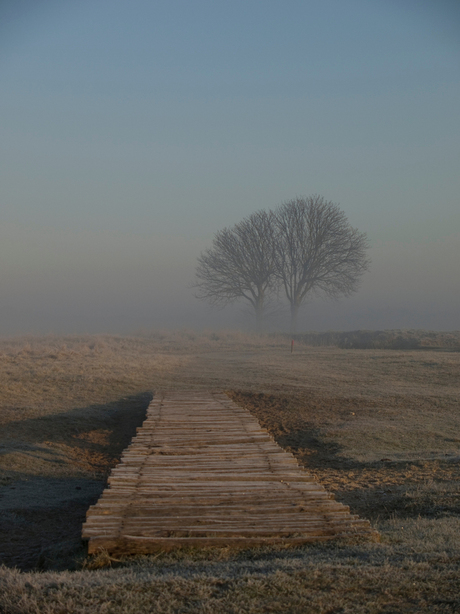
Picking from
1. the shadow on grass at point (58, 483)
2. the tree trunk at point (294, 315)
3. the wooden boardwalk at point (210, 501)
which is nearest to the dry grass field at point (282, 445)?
the shadow on grass at point (58, 483)

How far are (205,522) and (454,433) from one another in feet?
21.1

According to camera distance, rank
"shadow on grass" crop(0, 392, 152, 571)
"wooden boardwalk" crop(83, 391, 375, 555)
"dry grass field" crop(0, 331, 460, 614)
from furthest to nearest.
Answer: "shadow on grass" crop(0, 392, 152, 571) → "wooden boardwalk" crop(83, 391, 375, 555) → "dry grass field" crop(0, 331, 460, 614)

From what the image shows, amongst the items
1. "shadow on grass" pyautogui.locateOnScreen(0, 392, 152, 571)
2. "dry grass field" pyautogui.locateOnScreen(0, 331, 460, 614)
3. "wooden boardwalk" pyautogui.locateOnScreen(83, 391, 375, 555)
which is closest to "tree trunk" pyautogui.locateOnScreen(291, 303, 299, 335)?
"dry grass field" pyautogui.locateOnScreen(0, 331, 460, 614)

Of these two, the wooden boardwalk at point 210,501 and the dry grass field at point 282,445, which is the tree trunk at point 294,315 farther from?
the wooden boardwalk at point 210,501

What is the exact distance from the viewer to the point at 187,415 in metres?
8.19

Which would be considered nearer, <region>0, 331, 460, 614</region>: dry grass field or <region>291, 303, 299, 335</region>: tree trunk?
<region>0, 331, 460, 614</region>: dry grass field

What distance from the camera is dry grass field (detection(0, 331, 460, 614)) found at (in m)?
2.52

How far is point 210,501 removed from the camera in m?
4.11

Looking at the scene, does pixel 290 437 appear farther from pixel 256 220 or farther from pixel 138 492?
pixel 256 220

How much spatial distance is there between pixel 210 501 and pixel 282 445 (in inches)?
173

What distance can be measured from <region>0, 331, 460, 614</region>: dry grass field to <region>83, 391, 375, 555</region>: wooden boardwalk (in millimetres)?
182

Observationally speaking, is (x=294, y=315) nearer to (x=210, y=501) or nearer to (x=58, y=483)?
(x=58, y=483)

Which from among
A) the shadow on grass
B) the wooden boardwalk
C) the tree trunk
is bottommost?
the shadow on grass

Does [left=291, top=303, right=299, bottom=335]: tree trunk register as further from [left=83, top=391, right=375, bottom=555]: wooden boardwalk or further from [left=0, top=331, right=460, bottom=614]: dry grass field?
[left=83, top=391, right=375, bottom=555]: wooden boardwalk
